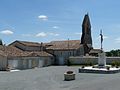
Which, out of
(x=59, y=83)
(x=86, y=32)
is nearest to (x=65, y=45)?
(x=86, y=32)

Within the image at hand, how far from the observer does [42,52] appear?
6519cm

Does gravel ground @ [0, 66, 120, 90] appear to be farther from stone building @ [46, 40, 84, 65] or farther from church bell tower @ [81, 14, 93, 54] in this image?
church bell tower @ [81, 14, 93, 54]

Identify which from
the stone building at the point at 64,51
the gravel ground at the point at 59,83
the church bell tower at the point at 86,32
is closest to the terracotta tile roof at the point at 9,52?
the stone building at the point at 64,51

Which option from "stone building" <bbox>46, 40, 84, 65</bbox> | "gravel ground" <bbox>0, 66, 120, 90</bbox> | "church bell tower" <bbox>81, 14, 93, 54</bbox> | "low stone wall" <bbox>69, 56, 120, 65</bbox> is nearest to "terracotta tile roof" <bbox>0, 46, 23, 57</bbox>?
"low stone wall" <bbox>69, 56, 120, 65</bbox>

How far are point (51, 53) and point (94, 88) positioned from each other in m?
50.0

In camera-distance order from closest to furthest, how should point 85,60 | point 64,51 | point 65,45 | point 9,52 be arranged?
point 9,52 < point 85,60 < point 64,51 < point 65,45

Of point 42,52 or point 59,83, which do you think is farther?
point 42,52

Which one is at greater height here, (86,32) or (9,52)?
(86,32)

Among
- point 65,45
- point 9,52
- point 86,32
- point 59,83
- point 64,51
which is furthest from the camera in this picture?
point 86,32

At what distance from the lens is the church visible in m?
48.9

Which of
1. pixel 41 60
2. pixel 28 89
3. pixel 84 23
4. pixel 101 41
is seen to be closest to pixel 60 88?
pixel 28 89

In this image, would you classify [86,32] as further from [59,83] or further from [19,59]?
[59,83]

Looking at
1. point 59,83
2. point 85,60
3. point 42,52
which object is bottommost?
point 59,83

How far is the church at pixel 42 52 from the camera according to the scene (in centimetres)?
4894
